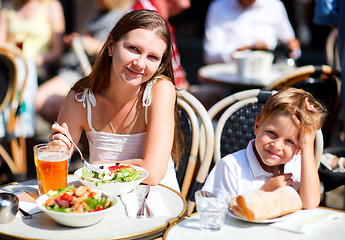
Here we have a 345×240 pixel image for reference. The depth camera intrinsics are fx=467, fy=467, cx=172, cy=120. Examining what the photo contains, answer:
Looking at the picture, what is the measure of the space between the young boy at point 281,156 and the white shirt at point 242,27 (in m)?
3.14

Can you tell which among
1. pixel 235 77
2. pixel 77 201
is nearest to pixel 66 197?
pixel 77 201

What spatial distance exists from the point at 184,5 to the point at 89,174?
2624 mm

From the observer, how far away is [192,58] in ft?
31.5

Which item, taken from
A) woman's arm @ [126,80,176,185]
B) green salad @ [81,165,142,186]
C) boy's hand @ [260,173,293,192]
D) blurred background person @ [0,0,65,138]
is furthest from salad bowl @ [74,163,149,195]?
blurred background person @ [0,0,65,138]

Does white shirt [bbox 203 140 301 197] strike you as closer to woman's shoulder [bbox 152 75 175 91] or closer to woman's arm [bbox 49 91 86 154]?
woman's shoulder [bbox 152 75 175 91]

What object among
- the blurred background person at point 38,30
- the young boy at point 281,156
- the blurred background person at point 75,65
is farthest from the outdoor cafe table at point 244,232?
the blurred background person at point 38,30

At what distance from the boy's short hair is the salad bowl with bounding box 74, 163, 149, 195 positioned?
0.54m

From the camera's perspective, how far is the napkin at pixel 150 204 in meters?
1.63

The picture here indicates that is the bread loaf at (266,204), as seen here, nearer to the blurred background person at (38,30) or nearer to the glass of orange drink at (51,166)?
the glass of orange drink at (51,166)

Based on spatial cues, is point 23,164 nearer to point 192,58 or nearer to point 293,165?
point 293,165

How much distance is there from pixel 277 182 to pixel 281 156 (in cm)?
10

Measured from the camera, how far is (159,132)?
6.92ft

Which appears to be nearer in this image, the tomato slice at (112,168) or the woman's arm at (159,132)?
the tomato slice at (112,168)

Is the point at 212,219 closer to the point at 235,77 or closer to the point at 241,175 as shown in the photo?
the point at 241,175
